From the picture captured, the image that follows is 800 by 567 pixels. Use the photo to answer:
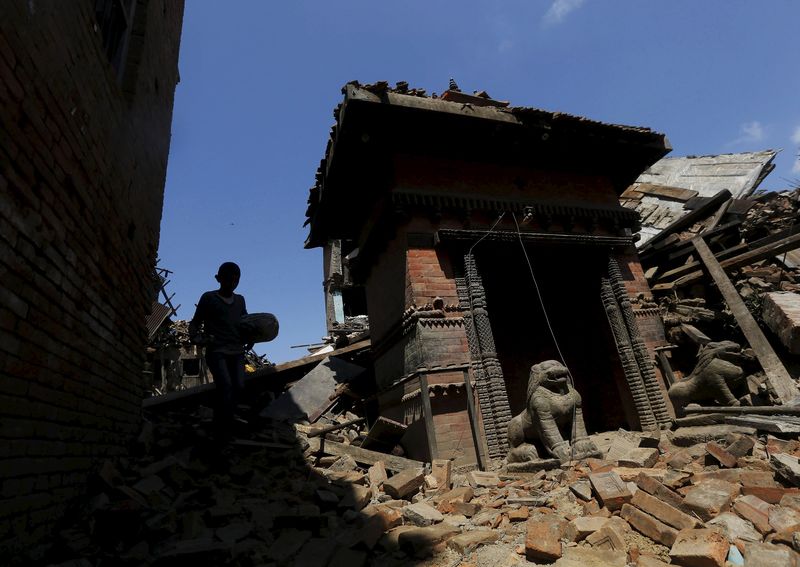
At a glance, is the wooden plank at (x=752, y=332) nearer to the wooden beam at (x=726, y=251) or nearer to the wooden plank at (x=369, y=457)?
the wooden beam at (x=726, y=251)

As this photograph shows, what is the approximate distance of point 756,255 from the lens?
29.6 ft

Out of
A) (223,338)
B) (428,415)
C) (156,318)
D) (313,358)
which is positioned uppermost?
(156,318)

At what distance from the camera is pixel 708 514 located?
9.21ft

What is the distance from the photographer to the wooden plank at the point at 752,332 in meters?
6.67

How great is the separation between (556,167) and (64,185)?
829 centimetres

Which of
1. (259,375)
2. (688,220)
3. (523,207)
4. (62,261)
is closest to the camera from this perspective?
(62,261)

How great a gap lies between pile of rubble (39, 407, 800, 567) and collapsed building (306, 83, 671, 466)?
161 cm

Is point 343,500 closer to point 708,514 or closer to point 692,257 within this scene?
point 708,514

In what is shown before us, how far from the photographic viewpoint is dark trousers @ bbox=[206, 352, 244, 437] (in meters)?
5.21

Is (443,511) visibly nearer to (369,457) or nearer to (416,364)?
(369,457)

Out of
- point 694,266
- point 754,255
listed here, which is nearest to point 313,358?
point 694,266

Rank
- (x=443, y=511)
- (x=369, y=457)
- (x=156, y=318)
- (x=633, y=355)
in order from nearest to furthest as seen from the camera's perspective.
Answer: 1. (x=443, y=511)
2. (x=369, y=457)
3. (x=633, y=355)
4. (x=156, y=318)

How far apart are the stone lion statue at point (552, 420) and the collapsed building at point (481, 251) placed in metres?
0.63

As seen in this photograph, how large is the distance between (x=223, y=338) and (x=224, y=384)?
24.2 inches
